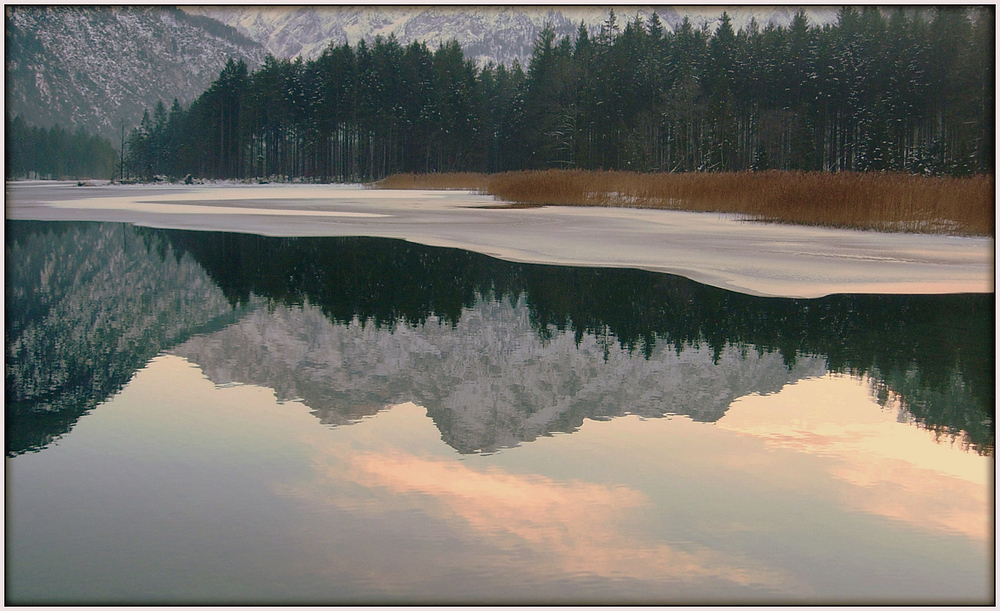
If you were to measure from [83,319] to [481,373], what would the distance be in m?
4.28

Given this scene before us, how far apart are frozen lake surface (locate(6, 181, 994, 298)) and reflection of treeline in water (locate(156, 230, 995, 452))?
31.9 inches

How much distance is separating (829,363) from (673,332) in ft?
4.81

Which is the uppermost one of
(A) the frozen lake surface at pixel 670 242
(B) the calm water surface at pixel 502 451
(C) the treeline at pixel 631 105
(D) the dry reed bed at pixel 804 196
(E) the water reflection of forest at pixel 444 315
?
(C) the treeline at pixel 631 105

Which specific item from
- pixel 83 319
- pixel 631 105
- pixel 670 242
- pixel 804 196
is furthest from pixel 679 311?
pixel 631 105

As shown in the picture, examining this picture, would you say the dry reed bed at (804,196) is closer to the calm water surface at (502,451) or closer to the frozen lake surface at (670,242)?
the frozen lake surface at (670,242)

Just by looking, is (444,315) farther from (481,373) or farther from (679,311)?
(481,373)

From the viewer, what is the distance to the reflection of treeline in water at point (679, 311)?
6.48m

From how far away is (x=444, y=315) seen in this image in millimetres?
8891

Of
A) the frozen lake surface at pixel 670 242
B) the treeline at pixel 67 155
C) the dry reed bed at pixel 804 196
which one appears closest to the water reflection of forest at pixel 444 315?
the frozen lake surface at pixel 670 242

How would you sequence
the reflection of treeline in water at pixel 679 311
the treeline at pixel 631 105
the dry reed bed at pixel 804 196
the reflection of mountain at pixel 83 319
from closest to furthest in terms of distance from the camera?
the reflection of mountain at pixel 83 319 < the reflection of treeline in water at pixel 679 311 < the dry reed bed at pixel 804 196 < the treeline at pixel 631 105

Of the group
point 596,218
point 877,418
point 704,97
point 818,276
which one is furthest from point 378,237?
point 704,97

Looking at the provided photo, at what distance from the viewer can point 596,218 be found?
72.1ft

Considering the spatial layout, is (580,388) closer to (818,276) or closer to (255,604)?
(255,604)

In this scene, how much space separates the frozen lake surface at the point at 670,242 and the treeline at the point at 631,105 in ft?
65.5
